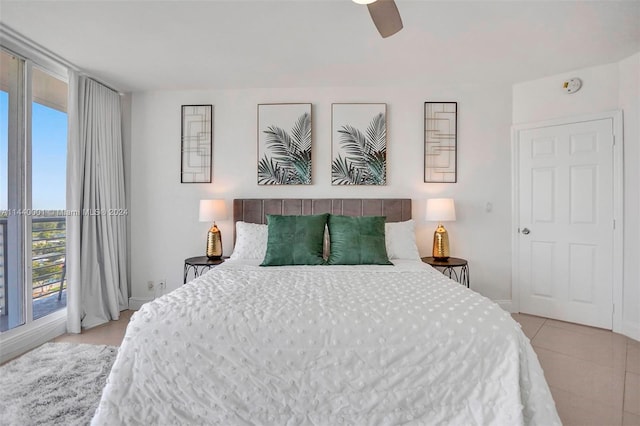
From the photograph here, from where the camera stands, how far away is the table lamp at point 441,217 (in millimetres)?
3148

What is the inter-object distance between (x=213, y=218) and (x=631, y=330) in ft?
13.7

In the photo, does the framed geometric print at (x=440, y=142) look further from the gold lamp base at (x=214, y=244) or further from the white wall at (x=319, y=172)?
the gold lamp base at (x=214, y=244)

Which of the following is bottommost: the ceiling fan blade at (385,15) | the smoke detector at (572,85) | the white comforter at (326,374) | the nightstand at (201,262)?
the white comforter at (326,374)

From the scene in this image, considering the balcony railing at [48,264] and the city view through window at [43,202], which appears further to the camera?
the balcony railing at [48,264]

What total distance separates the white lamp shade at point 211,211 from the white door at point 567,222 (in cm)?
333

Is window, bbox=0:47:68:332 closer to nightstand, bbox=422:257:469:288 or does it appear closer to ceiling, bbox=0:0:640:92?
ceiling, bbox=0:0:640:92

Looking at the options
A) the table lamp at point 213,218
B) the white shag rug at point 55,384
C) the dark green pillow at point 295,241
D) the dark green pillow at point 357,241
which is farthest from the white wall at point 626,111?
the white shag rug at point 55,384

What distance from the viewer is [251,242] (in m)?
3.02

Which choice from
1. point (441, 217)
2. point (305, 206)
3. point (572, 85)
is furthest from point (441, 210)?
point (572, 85)

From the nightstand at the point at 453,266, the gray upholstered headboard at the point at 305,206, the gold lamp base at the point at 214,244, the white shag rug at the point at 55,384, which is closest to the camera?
the white shag rug at the point at 55,384

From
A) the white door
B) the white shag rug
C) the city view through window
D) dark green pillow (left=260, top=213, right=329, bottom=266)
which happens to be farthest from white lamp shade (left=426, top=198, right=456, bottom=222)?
the city view through window

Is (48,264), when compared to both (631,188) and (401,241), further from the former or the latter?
(631,188)

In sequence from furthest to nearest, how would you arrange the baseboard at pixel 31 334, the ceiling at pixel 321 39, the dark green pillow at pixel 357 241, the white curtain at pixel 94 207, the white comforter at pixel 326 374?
1. the white curtain at pixel 94 207
2. the dark green pillow at pixel 357 241
3. the baseboard at pixel 31 334
4. the ceiling at pixel 321 39
5. the white comforter at pixel 326 374

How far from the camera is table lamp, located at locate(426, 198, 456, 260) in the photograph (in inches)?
124
